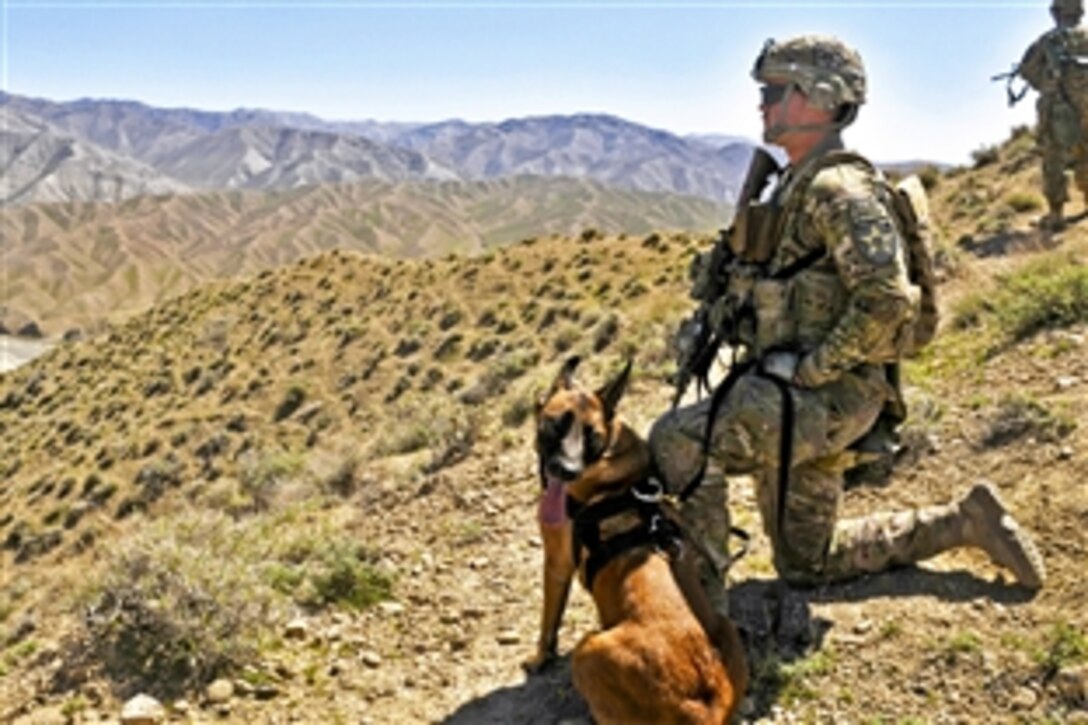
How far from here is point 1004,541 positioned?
4.38 meters

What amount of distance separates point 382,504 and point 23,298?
508 ft

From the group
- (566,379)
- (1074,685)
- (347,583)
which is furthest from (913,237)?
(347,583)

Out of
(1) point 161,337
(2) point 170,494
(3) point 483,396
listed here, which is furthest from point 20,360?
(3) point 483,396

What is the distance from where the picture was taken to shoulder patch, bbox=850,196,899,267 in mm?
3783

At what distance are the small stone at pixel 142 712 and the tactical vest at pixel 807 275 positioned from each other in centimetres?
321

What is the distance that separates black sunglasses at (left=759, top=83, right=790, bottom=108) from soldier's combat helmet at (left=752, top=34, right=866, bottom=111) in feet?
0.10

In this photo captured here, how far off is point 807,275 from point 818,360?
41 centimetres

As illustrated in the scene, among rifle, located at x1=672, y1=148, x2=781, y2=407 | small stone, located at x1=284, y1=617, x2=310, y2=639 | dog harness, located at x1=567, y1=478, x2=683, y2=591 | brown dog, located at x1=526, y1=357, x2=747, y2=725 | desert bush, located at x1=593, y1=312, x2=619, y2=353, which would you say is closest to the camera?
brown dog, located at x1=526, y1=357, x2=747, y2=725

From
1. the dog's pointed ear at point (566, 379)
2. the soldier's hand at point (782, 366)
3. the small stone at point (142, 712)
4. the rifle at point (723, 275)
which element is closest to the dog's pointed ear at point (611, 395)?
the dog's pointed ear at point (566, 379)

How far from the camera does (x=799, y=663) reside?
4.23m

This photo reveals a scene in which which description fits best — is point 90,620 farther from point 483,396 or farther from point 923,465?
point 483,396

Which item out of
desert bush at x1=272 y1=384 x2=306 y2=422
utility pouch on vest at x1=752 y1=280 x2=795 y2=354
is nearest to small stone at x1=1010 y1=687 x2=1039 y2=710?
utility pouch on vest at x1=752 y1=280 x2=795 y2=354

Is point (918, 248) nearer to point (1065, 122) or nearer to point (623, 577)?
point (623, 577)

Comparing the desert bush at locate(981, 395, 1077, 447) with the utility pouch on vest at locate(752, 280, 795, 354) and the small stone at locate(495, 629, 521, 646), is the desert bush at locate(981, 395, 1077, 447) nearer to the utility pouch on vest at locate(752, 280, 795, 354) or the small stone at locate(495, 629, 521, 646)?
the utility pouch on vest at locate(752, 280, 795, 354)
